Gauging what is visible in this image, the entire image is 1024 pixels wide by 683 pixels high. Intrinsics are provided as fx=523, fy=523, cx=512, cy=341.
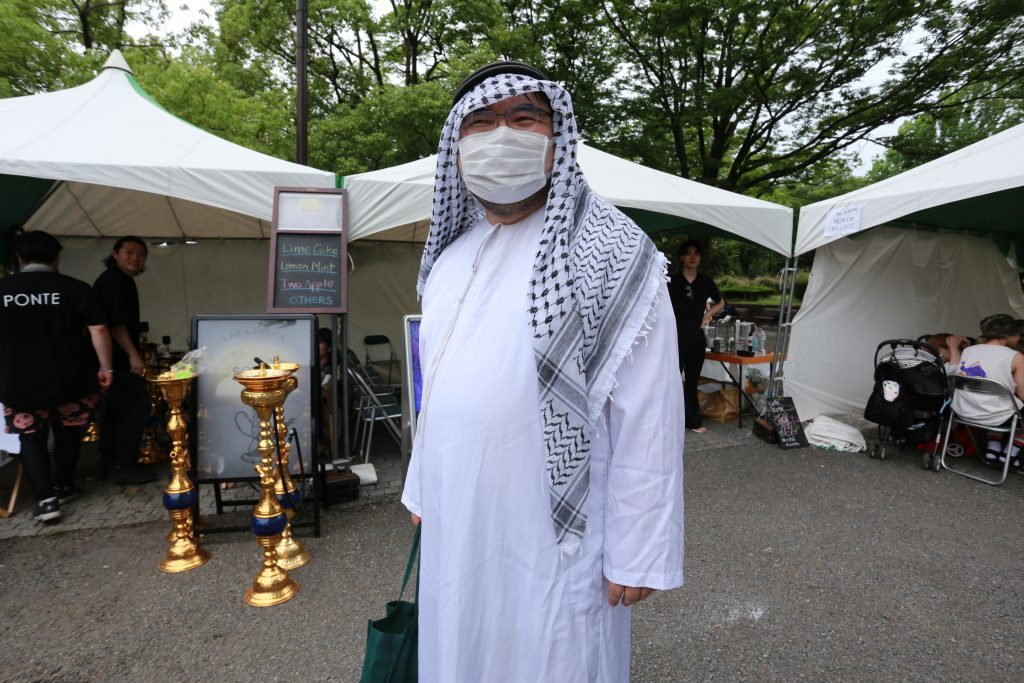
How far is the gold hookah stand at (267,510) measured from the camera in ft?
9.48

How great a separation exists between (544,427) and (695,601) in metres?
2.30

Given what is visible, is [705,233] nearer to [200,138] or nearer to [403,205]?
[403,205]

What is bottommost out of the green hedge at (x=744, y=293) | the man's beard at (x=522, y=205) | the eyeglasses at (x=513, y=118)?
the man's beard at (x=522, y=205)

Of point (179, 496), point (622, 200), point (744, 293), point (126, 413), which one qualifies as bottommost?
point (179, 496)

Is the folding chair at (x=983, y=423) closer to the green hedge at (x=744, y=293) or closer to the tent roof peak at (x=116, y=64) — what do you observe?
the tent roof peak at (x=116, y=64)

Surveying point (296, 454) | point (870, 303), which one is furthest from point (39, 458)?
point (870, 303)

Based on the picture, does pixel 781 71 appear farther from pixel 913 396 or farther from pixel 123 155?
pixel 123 155

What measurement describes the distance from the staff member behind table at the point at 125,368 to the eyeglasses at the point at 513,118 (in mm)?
4156

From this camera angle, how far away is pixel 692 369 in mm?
6234

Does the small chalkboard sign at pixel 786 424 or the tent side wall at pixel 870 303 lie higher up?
the tent side wall at pixel 870 303

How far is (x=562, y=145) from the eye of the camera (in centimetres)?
143

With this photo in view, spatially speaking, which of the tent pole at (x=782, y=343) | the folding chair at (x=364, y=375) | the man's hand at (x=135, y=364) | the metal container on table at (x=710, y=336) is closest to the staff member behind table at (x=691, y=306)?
the metal container on table at (x=710, y=336)

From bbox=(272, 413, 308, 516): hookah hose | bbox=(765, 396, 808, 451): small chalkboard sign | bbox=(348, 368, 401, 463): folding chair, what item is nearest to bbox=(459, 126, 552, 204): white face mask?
bbox=(272, 413, 308, 516): hookah hose

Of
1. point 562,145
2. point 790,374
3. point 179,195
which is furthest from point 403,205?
point 790,374
